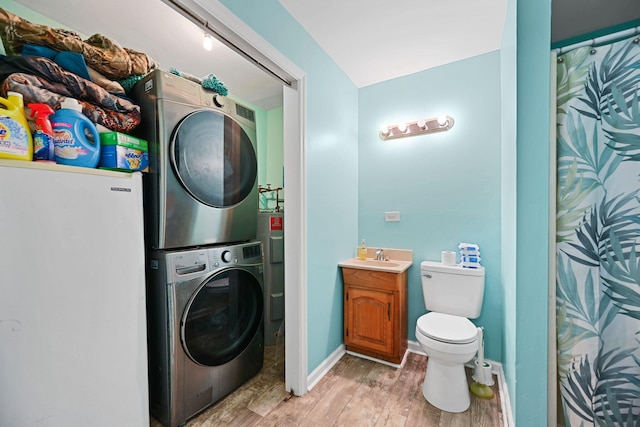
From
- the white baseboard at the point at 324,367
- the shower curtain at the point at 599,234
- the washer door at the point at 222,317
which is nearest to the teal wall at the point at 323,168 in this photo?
the white baseboard at the point at 324,367

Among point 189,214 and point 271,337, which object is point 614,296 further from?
point 271,337

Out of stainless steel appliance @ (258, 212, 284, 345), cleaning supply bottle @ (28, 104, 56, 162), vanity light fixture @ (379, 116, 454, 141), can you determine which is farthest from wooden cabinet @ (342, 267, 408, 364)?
cleaning supply bottle @ (28, 104, 56, 162)

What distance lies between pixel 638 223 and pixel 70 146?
2313 mm

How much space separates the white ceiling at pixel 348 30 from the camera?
1546 mm

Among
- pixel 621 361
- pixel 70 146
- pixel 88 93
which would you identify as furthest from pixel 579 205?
pixel 88 93

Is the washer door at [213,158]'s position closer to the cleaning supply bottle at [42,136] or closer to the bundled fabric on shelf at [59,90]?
the bundled fabric on shelf at [59,90]

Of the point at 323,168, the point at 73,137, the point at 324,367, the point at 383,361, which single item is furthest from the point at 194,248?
the point at 383,361

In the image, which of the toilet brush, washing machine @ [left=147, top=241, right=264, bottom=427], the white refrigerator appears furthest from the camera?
the toilet brush

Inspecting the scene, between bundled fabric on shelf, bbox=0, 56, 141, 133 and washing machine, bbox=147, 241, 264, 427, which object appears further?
washing machine, bbox=147, 241, 264, 427

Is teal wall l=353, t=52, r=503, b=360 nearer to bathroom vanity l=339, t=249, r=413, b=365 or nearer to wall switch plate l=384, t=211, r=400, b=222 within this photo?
wall switch plate l=384, t=211, r=400, b=222

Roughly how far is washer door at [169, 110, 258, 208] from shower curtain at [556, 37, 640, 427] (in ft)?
5.69

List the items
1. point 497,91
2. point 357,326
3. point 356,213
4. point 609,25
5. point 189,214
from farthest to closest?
point 356,213 → point 357,326 → point 497,91 → point 189,214 → point 609,25

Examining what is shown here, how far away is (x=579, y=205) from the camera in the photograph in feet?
3.52

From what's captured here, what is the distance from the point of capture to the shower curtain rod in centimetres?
99
